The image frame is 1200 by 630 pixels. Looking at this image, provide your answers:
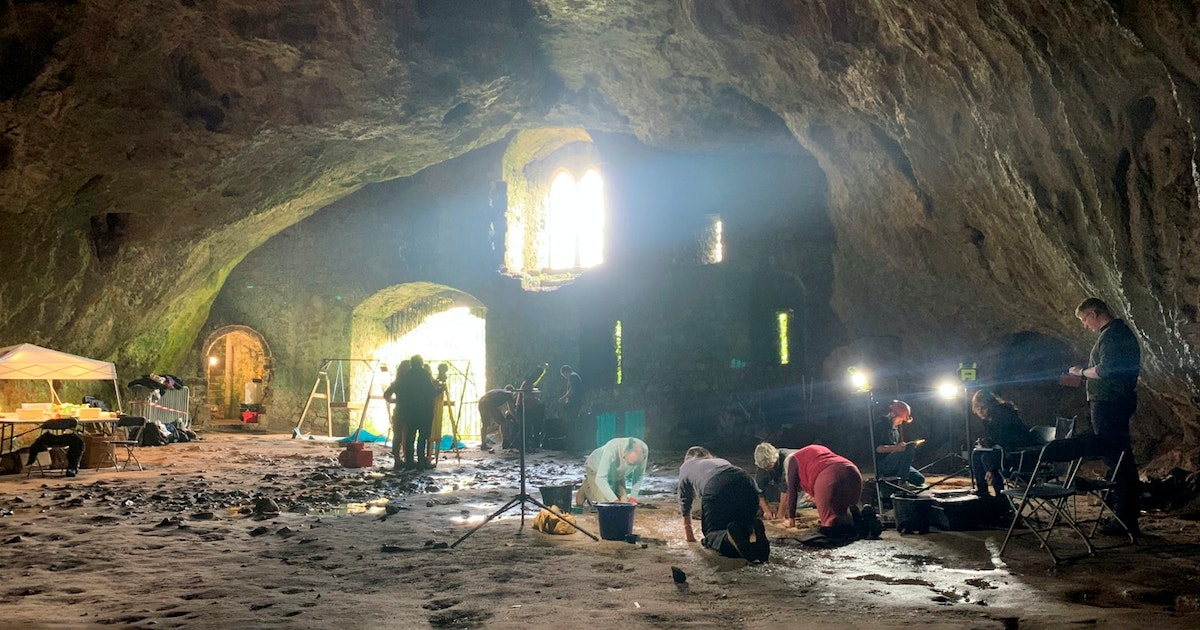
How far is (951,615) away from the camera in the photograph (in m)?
4.35

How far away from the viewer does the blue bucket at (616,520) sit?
6556 millimetres

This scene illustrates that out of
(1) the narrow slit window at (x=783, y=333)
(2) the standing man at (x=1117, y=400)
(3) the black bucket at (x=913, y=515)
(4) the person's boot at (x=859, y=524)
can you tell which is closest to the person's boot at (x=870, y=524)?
(4) the person's boot at (x=859, y=524)

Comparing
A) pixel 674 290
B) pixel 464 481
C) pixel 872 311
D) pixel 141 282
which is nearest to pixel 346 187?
pixel 141 282

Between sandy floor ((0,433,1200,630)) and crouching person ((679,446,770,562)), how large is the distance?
0.14 meters

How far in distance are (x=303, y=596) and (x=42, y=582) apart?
5.58 ft

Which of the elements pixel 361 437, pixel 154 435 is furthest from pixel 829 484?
pixel 154 435

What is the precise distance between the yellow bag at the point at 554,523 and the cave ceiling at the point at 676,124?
4774mm

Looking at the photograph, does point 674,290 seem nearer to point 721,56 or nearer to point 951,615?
point 721,56

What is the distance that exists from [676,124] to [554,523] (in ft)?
27.8

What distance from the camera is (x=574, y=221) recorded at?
1917 cm

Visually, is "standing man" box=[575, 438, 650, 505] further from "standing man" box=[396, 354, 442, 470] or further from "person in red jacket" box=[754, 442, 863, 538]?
"standing man" box=[396, 354, 442, 470]

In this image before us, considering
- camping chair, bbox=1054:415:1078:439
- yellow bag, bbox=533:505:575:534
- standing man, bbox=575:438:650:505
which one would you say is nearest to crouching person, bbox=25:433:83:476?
yellow bag, bbox=533:505:575:534

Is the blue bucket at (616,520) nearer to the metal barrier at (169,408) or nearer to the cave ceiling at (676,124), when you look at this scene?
the cave ceiling at (676,124)

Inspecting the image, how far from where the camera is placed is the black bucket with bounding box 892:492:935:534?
6.77 metres
